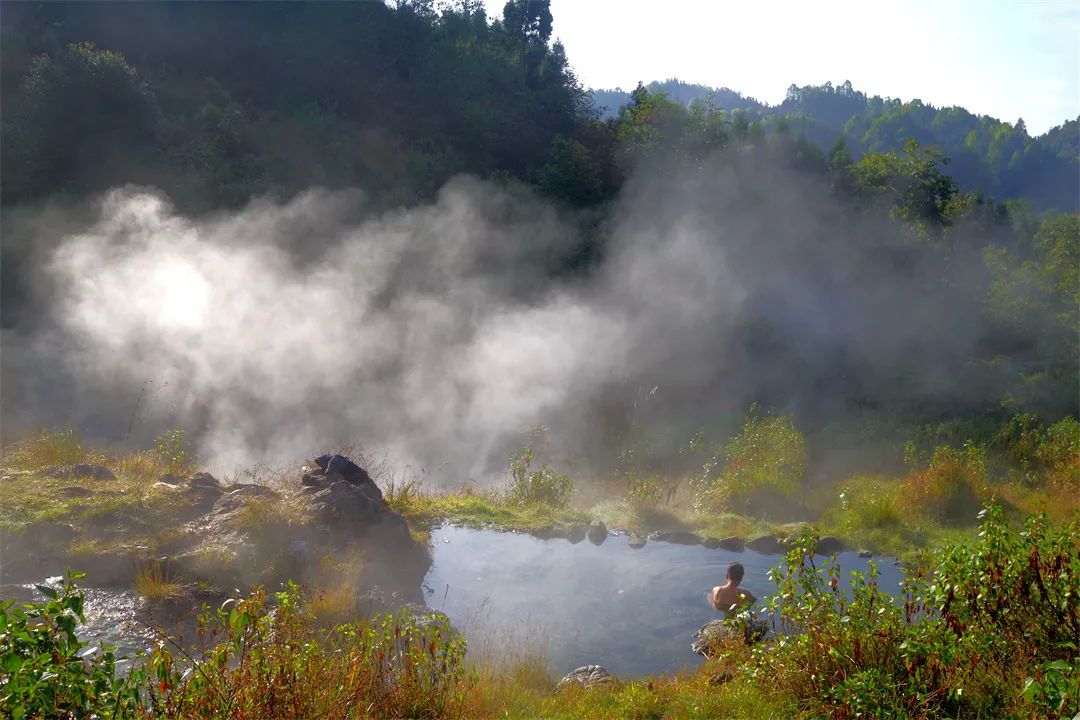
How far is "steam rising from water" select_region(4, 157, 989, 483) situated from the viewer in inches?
568

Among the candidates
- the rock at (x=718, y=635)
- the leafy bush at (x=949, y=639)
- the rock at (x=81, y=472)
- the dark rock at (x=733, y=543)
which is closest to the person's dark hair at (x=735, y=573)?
the rock at (x=718, y=635)

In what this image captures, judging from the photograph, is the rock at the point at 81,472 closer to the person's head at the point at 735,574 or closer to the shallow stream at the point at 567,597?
the shallow stream at the point at 567,597

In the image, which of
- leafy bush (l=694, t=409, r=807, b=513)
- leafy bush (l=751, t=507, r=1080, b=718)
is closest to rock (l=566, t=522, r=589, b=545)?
leafy bush (l=694, t=409, r=807, b=513)

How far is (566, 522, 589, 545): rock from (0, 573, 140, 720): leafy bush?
7.63 m

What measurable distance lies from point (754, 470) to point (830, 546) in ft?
6.81

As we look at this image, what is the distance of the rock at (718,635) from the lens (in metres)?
5.95

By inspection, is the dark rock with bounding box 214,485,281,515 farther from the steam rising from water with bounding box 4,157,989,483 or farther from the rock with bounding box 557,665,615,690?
the steam rising from water with bounding box 4,157,989,483

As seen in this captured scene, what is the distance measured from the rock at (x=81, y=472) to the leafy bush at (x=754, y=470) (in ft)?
26.1

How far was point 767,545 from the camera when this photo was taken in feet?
31.7

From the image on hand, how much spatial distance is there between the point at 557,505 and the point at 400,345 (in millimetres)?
7430

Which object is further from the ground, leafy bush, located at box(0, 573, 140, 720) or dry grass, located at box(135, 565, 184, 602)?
leafy bush, located at box(0, 573, 140, 720)

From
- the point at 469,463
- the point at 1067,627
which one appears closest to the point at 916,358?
the point at 469,463

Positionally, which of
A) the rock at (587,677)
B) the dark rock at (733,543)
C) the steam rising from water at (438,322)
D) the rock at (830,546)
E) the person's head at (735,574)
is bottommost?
the rock at (587,677)

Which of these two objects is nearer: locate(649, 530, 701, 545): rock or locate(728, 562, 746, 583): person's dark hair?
locate(728, 562, 746, 583): person's dark hair
